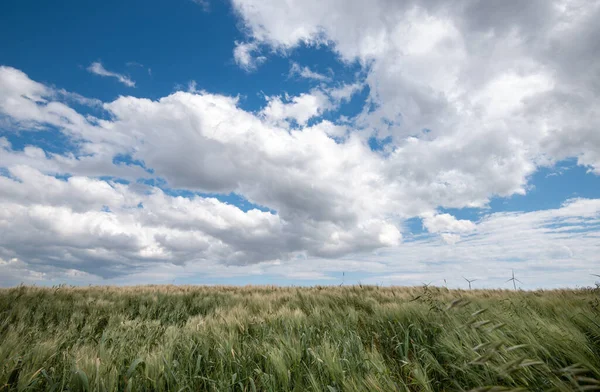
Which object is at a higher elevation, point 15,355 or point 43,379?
point 15,355

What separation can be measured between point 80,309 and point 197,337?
232 inches

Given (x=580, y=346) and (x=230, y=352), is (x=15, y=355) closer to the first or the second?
(x=230, y=352)

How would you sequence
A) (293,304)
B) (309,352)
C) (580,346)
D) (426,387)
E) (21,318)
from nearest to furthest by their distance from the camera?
1. (426,387)
2. (580,346)
3. (309,352)
4. (21,318)
5. (293,304)

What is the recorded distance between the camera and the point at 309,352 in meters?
3.72

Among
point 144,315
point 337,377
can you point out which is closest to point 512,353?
point 337,377

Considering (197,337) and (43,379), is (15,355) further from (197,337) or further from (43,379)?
(197,337)

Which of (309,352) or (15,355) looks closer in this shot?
(15,355)

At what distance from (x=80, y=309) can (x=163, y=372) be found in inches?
267

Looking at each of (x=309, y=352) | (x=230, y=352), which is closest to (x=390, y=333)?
(x=309, y=352)

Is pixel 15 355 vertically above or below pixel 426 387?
above

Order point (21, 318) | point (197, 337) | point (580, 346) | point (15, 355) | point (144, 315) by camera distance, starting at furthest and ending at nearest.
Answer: point (144, 315), point (21, 318), point (197, 337), point (15, 355), point (580, 346)

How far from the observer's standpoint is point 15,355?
3395 mm

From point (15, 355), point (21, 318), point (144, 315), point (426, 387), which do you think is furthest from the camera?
point (144, 315)

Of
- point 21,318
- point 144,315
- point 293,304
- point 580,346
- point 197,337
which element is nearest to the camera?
point 580,346
